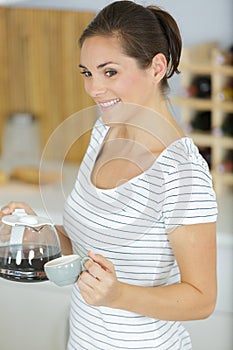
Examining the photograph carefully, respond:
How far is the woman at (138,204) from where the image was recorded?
2.37 feet

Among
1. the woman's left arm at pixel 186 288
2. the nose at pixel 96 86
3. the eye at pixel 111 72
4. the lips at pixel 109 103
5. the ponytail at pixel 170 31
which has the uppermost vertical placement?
the ponytail at pixel 170 31

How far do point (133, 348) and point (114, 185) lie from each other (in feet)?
0.54

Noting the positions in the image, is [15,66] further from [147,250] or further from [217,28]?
[147,250]

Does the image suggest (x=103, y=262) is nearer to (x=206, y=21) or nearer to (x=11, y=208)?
(x=11, y=208)

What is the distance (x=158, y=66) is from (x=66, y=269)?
0.21 m

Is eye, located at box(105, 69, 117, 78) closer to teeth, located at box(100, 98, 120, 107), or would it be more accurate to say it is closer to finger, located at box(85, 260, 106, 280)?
teeth, located at box(100, 98, 120, 107)

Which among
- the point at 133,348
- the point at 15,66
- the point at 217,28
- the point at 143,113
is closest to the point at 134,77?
the point at 143,113

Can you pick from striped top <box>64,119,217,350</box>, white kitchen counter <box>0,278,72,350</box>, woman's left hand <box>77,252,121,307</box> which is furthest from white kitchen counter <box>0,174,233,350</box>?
woman's left hand <box>77,252,121,307</box>

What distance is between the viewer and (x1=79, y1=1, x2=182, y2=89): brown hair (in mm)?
736

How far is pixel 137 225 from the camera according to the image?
0.76m

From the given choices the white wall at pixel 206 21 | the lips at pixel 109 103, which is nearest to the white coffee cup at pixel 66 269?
the lips at pixel 109 103

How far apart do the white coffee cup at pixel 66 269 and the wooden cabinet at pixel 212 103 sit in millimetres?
549

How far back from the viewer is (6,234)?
80 cm

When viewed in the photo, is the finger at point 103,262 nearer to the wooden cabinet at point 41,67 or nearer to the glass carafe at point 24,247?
the glass carafe at point 24,247
